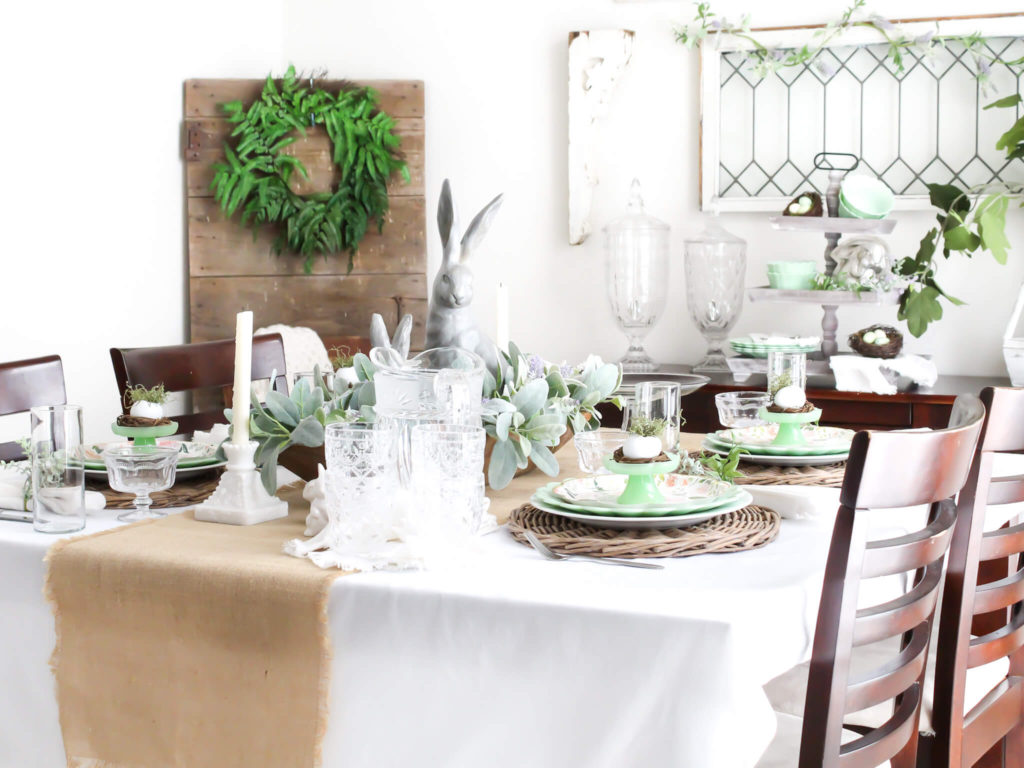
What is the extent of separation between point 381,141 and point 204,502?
7.44ft

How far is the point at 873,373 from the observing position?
9.48 ft

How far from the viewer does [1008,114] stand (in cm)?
318

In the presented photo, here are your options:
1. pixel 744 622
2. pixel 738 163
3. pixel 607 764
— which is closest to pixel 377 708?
pixel 607 764

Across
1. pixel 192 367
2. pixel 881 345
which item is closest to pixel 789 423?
pixel 192 367

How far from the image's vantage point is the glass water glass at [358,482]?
48.6 inches

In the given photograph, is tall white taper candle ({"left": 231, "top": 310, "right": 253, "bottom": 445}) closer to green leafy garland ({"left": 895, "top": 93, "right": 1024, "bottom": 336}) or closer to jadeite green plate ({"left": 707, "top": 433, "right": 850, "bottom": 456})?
jadeite green plate ({"left": 707, "top": 433, "right": 850, "bottom": 456})

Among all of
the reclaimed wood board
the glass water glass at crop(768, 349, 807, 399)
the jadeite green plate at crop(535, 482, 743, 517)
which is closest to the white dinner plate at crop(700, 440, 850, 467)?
the glass water glass at crop(768, 349, 807, 399)

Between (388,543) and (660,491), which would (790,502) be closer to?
(660,491)

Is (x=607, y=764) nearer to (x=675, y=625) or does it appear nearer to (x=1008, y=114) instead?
(x=675, y=625)

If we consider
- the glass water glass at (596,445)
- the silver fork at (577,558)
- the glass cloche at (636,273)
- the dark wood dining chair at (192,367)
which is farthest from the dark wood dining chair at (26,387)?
the glass cloche at (636,273)

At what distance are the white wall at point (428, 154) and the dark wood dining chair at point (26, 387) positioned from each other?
922 mm

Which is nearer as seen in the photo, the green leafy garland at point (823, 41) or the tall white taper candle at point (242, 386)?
the tall white taper candle at point (242, 386)

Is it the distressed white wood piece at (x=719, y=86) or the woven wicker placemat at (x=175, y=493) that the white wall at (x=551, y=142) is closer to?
the distressed white wood piece at (x=719, y=86)

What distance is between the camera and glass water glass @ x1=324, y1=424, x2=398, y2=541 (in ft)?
4.05
